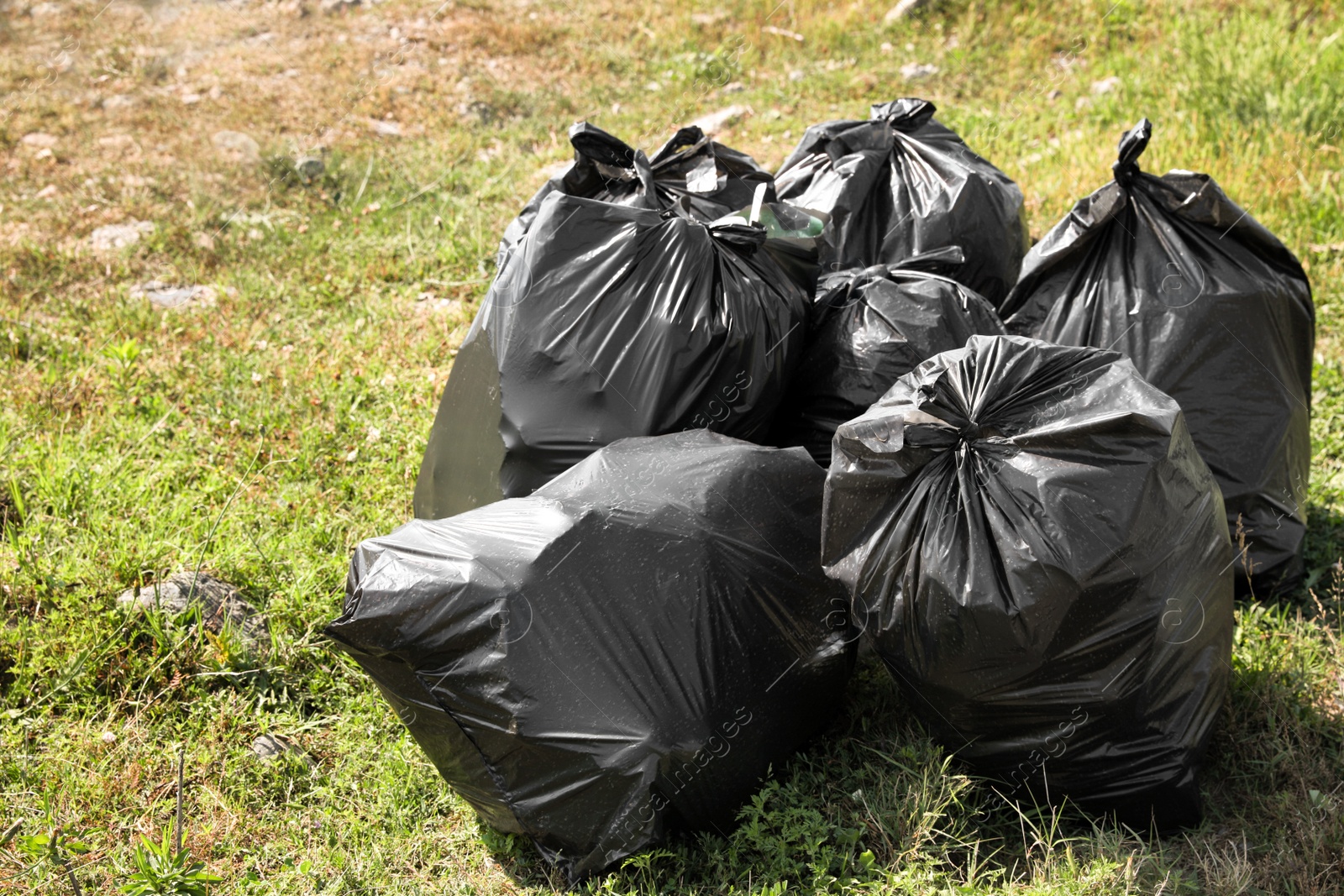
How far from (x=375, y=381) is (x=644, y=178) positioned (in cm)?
141

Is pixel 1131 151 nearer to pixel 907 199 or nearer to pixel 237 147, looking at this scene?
pixel 907 199

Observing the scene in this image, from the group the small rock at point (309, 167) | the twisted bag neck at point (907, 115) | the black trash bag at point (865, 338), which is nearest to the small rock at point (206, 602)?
the black trash bag at point (865, 338)

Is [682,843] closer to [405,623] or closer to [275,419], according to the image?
[405,623]

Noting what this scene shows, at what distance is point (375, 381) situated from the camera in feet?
11.0

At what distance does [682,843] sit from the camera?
1803 millimetres

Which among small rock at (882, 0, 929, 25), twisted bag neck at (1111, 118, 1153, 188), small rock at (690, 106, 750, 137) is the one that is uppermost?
twisted bag neck at (1111, 118, 1153, 188)

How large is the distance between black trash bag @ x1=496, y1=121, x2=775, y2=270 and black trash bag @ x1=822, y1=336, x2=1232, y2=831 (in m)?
0.94

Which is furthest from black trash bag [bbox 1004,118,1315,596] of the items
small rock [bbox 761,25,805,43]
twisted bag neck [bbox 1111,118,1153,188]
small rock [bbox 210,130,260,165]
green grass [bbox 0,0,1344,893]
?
small rock [bbox 761,25,805,43]

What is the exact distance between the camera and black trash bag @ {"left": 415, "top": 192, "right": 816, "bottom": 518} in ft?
6.95

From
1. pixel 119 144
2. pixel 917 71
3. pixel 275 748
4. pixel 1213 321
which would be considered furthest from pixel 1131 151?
pixel 119 144

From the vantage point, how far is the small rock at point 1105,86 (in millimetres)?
4988

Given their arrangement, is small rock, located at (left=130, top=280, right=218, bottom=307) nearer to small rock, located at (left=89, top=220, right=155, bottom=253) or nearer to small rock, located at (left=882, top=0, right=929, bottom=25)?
small rock, located at (left=89, top=220, right=155, bottom=253)

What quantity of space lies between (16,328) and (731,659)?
3.08m

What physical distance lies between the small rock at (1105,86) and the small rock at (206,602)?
4.56m
